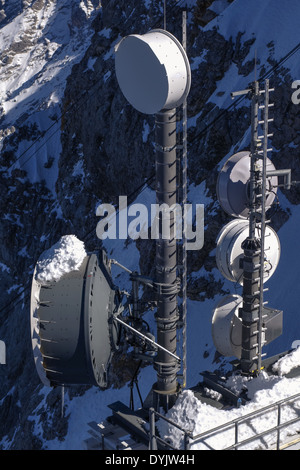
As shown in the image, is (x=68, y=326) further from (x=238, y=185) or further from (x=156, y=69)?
(x=156, y=69)

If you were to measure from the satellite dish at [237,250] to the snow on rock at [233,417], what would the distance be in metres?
3.09

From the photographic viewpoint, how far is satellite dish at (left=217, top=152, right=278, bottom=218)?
666 inches

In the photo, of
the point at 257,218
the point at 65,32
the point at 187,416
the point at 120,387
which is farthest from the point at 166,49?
the point at 65,32

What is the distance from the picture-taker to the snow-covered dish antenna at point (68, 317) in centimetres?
1445

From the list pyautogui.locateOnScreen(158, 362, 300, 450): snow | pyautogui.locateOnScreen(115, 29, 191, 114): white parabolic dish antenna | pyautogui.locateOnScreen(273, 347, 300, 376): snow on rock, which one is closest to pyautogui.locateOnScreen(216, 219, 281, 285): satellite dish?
pyautogui.locateOnScreen(273, 347, 300, 376): snow on rock

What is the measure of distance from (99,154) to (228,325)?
40072 mm

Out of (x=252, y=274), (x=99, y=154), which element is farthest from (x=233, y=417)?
(x=99, y=154)

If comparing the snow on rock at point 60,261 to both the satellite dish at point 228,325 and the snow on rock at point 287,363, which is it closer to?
the satellite dish at point 228,325

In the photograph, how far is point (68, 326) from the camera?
14438 millimetres

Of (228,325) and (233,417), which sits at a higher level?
(228,325)

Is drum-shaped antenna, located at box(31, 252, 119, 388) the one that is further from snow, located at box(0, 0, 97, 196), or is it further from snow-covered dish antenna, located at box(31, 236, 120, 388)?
snow, located at box(0, 0, 97, 196)

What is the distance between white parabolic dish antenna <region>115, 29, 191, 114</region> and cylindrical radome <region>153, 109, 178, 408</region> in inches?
18.3

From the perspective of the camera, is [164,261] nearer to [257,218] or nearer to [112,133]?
[257,218]

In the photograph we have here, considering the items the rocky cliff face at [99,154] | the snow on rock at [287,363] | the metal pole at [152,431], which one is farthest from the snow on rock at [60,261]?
the rocky cliff face at [99,154]
